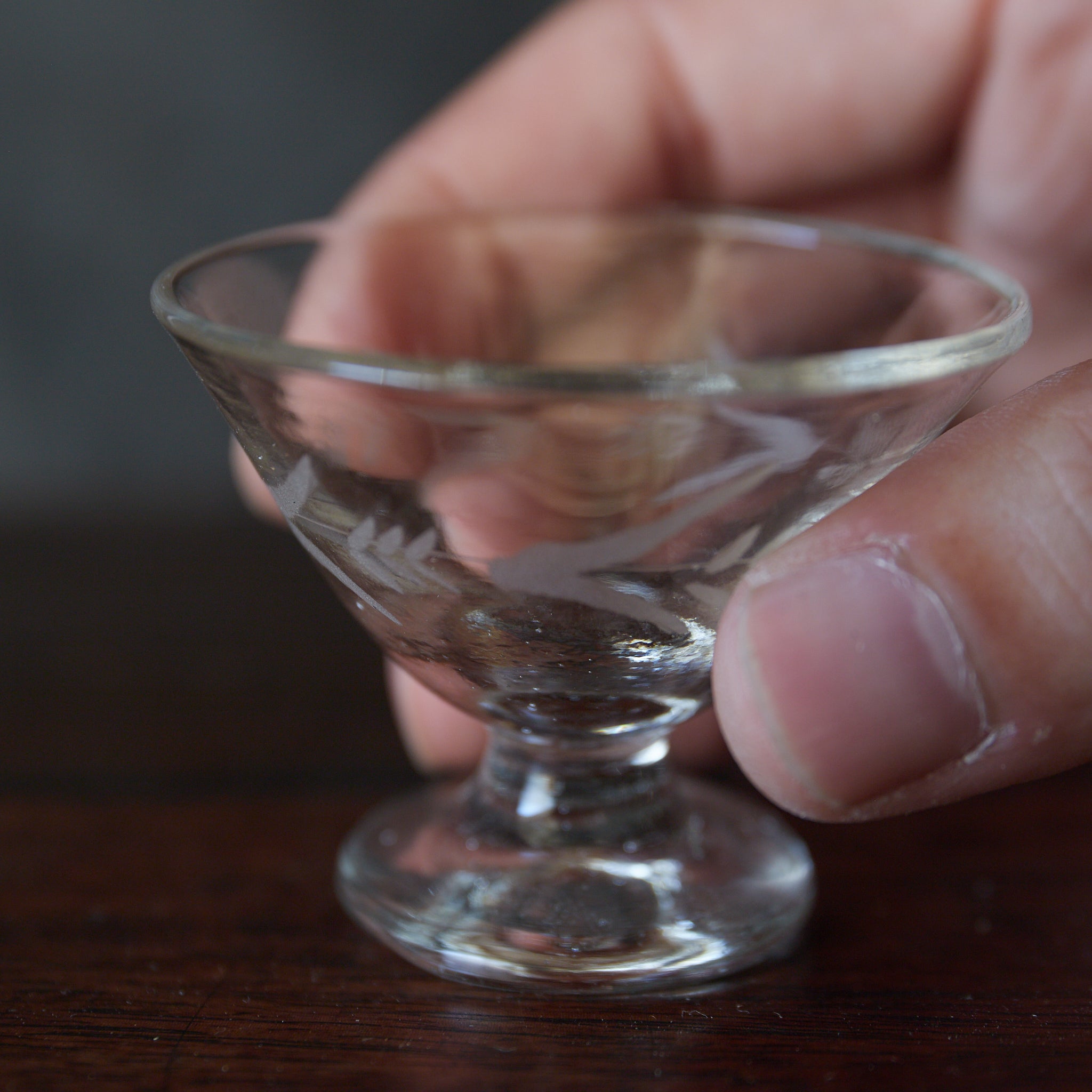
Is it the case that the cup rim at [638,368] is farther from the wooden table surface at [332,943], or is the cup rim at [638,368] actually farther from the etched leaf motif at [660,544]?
the wooden table surface at [332,943]

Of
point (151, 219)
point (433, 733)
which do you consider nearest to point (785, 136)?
point (433, 733)

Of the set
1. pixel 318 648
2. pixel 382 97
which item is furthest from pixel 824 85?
pixel 382 97

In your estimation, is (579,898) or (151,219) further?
(151,219)

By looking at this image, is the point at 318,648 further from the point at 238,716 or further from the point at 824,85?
the point at 824,85

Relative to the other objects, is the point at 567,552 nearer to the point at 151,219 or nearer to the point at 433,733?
the point at 433,733

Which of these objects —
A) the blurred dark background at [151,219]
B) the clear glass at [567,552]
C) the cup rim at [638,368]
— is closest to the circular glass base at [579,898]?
the clear glass at [567,552]

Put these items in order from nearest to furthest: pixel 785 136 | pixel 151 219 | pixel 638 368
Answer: pixel 638 368
pixel 785 136
pixel 151 219

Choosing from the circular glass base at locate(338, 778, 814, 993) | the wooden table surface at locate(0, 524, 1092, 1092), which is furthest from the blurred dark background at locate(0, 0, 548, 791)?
the circular glass base at locate(338, 778, 814, 993)
